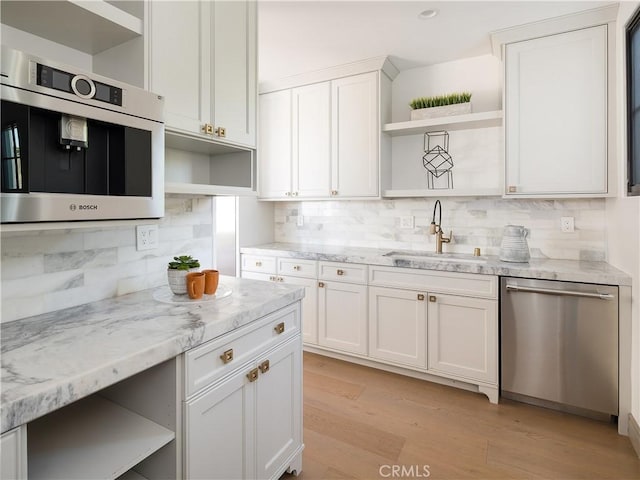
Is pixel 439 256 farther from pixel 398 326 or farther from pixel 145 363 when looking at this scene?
pixel 145 363

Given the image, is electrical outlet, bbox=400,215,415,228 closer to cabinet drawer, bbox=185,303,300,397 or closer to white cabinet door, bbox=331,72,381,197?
white cabinet door, bbox=331,72,381,197

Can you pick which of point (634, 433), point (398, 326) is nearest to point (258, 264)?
point (398, 326)

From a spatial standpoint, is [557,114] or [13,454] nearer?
[13,454]

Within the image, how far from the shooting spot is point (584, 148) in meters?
2.28

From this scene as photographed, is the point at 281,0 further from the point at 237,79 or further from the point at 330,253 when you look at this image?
the point at 330,253

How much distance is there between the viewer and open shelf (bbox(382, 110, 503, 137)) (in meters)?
2.61

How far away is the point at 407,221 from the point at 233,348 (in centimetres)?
228

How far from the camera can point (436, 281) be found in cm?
254

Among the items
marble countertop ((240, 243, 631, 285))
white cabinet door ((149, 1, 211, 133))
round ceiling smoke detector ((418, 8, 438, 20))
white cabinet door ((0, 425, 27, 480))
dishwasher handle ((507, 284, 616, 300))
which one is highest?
round ceiling smoke detector ((418, 8, 438, 20))

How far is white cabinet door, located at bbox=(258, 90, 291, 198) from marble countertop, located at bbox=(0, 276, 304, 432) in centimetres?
202

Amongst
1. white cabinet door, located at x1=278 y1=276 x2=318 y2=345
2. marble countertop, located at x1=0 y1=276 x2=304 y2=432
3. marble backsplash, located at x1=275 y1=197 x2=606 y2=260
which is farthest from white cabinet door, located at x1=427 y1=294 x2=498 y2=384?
marble countertop, located at x1=0 y1=276 x2=304 y2=432

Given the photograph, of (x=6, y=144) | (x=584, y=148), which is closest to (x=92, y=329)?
(x=6, y=144)

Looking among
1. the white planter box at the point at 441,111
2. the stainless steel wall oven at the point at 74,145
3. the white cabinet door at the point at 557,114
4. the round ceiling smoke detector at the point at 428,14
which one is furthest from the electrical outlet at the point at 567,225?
the stainless steel wall oven at the point at 74,145

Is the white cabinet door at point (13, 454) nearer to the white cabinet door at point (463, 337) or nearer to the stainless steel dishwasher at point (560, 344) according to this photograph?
the white cabinet door at point (463, 337)
